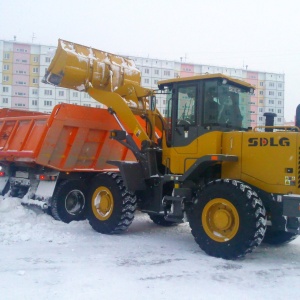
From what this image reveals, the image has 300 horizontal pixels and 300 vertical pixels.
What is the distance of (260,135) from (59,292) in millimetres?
3899

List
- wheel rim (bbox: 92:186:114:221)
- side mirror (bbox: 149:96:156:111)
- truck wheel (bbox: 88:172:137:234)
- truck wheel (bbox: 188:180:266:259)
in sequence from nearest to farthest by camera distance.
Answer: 1. truck wheel (bbox: 188:180:266:259)
2. side mirror (bbox: 149:96:156:111)
3. truck wheel (bbox: 88:172:137:234)
4. wheel rim (bbox: 92:186:114:221)

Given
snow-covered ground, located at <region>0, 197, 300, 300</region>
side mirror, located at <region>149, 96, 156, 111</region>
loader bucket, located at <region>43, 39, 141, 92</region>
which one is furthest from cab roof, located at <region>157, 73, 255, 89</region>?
snow-covered ground, located at <region>0, 197, 300, 300</region>

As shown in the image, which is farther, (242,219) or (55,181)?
(55,181)

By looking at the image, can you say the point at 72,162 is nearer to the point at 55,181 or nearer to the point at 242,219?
the point at 55,181

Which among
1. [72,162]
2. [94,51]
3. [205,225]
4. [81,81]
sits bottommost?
[205,225]

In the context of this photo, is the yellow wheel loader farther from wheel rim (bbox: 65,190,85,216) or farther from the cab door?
wheel rim (bbox: 65,190,85,216)

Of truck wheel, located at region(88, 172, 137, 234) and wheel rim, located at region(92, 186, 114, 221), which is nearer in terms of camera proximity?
truck wheel, located at region(88, 172, 137, 234)

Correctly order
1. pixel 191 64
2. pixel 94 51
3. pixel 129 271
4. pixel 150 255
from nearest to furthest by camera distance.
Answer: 1. pixel 129 271
2. pixel 150 255
3. pixel 94 51
4. pixel 191 64

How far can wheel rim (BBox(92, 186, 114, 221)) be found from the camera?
8602 millimetres

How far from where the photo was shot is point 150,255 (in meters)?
6.94

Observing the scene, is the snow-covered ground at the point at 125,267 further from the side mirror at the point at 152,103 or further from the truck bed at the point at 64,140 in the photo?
the side mirror at the point at 152,103

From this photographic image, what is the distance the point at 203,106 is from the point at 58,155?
3.49 m

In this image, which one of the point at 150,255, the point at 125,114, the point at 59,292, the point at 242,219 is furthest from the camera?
the point at 125,114

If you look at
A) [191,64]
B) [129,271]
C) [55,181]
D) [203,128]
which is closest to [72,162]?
[55,181]
